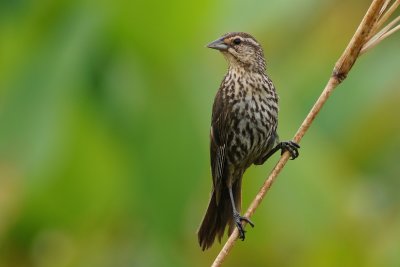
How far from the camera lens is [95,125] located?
565cm

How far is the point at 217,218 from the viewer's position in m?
5.55

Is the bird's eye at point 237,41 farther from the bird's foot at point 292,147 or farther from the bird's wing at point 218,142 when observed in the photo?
the bird's foot at point 292,147

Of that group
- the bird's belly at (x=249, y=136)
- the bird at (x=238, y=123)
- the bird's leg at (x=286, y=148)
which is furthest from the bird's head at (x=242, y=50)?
the bird's leg at (x=286, y=148)

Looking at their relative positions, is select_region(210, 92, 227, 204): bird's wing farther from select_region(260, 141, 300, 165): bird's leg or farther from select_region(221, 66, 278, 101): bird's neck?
select_region(260, 141, 300, 165): bird's leg

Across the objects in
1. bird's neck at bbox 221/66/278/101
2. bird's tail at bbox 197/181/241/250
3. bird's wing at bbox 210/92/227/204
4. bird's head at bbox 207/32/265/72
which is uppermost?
bird's head at bbox 207/32/265/72

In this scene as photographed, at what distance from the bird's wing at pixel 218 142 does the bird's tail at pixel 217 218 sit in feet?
0.14

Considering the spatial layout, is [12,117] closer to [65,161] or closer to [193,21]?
[65,161]

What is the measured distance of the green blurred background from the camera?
545cm

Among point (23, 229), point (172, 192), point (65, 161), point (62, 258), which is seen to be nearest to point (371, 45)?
point (172, 192)

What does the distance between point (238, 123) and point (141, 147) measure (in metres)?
0.47

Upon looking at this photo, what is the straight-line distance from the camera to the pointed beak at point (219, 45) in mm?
5469

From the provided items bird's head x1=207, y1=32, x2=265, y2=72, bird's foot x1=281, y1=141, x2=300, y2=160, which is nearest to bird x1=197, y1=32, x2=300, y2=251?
bird's head x1=207, y1=32, x2=265, y2=72

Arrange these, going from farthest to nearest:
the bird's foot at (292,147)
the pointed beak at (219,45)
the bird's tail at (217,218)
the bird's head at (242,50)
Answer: the bird's head at (242,50), the pointed beak at (219,45), the bird's tail at (217,218), the bird's foot at (292,147)

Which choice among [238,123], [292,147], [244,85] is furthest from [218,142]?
[292,147]
